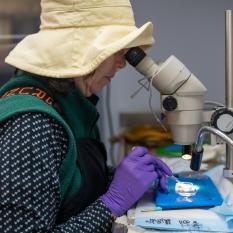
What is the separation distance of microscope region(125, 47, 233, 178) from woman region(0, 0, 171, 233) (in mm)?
70

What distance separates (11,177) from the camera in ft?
3.11

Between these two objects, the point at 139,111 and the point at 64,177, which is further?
the point at 139,111

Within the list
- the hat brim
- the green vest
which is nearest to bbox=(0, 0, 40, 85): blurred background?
the green vest

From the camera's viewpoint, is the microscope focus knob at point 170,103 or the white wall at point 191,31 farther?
the white wall at point 191,31

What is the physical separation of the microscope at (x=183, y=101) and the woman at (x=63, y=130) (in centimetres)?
7

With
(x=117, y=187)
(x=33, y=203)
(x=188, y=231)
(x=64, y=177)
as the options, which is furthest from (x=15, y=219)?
(x=188, y=231)

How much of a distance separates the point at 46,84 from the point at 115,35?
0.76 ft

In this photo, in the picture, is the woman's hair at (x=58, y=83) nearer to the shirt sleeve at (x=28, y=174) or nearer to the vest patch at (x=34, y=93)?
the vest patch at (x=34, y=93)

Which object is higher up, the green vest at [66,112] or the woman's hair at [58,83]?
the woman's hair at [58,83]

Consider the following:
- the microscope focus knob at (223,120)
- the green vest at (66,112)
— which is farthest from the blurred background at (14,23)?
the microscope focus knob at (223,120)

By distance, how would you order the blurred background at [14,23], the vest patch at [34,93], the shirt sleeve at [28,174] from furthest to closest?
the blurred background at [14,23], the vest patch at [34,93], the shirt sleeve at [28,174]

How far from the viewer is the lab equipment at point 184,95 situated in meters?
1.12

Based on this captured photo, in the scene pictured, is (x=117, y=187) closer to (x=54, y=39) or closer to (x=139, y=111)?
(x=54, y=39)

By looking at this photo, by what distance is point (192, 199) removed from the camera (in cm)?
106
